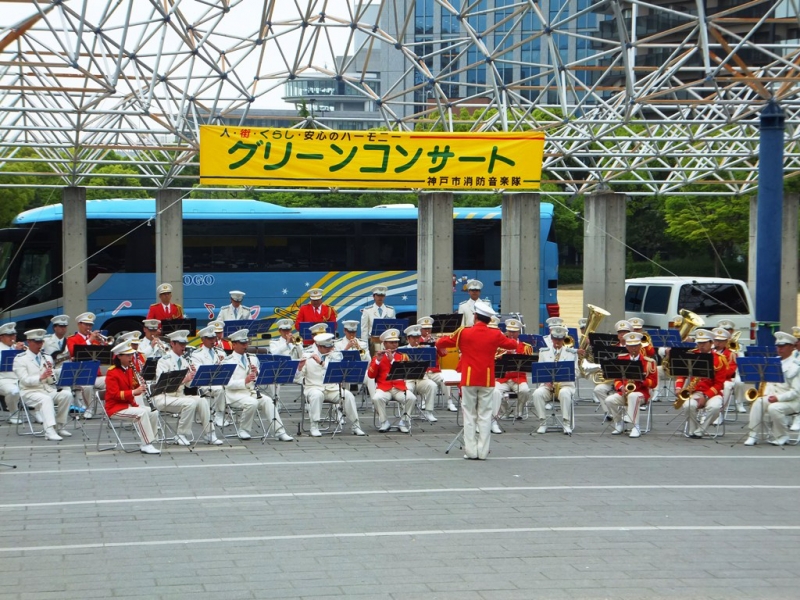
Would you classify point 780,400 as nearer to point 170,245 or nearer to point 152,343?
point 152,343

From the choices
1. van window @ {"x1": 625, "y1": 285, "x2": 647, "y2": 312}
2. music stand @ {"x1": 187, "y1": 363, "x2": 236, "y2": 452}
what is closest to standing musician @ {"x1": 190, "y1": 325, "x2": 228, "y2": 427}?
music stand @ {"x1": 187, "y1": 363, "x2": 236, "y2": 452}

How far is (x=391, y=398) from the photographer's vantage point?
1529 centimetres

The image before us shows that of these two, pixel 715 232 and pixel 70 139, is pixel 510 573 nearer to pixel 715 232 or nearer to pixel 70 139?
pixel 70 139

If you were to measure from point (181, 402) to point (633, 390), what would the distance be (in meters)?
6.22

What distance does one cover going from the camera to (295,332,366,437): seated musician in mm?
14930

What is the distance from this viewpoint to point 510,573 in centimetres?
808

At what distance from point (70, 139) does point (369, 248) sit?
8.00m

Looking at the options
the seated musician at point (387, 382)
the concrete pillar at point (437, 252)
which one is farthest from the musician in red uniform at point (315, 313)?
the concrete pillar at point (437, 252)

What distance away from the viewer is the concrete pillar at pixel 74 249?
23.0 meters

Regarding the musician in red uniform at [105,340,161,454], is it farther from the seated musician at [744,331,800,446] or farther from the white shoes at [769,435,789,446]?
the white shoes at [769,435,789,446]

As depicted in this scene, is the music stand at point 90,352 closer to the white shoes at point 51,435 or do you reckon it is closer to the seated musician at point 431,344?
the white shoes at point 51,435

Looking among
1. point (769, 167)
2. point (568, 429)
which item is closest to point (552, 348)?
point (568, 429)

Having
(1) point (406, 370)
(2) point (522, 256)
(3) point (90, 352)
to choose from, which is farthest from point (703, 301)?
(3) point (90, 352)

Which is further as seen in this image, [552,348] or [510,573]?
[552,348]
